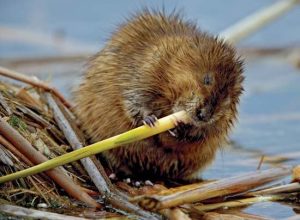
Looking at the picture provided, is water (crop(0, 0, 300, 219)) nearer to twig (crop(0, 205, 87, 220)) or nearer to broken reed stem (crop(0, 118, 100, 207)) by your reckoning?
broken reed stem (crop(0, 118, 100, 207))

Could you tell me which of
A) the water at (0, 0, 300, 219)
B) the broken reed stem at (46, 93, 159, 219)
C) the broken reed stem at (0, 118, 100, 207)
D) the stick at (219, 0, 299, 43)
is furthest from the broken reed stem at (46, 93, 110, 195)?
the stick at (219, 0, 299, 43)

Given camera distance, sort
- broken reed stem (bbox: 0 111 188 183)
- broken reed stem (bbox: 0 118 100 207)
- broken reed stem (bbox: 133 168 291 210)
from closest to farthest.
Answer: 1. broken reed stem (bbox: 133 168 291 210)
2. broken reed stem (bbox: 0 111 188 183)
3. broken reed stem (bbox: 0 118 100 207)

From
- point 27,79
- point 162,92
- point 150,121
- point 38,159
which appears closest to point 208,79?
point 162,92

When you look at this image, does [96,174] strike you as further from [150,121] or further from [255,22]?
[255,22]

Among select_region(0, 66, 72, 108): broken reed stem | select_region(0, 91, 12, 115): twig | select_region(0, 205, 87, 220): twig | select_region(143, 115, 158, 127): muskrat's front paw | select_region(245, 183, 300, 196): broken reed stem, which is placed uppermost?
select_region(0, 66, 72, 108): broken reed stem

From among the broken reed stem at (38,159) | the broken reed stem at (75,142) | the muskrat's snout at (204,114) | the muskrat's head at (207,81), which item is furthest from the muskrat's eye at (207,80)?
the broken reed stem at (38,159)

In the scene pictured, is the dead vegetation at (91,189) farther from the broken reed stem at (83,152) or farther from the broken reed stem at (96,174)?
the broken reed stem at (83,152)
